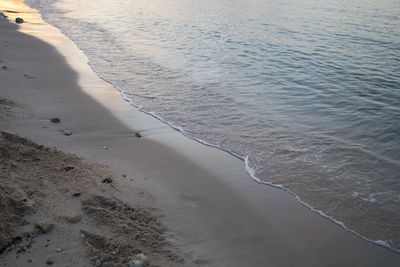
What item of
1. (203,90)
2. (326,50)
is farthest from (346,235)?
(326,50)

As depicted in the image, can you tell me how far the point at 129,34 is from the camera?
20.4 meters

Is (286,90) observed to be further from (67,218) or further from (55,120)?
(67,218)

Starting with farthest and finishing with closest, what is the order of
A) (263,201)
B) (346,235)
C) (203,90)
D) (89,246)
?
1. (203,90)
2. (263,201)
3. (346,235)
4. (89,246)

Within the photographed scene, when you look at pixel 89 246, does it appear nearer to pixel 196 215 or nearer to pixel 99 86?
pixel 196 215

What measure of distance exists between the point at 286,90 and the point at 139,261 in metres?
8.72

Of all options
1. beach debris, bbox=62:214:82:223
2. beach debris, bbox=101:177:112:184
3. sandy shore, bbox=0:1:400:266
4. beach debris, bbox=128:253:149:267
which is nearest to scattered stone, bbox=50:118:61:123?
sandy shore, bbox=0:1:400:266

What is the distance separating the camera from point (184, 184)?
677 cm

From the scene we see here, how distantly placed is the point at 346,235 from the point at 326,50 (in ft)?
41.9

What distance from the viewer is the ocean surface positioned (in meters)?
7.00

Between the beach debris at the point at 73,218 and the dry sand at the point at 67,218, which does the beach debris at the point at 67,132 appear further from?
the beach debris at the point at 73,218

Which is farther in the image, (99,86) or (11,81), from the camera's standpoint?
(99,86)

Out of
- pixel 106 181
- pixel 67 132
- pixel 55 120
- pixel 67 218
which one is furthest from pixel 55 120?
pixel 67 218

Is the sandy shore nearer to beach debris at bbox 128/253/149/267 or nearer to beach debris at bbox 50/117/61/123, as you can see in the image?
beach debris at bbox 50/117/61/123

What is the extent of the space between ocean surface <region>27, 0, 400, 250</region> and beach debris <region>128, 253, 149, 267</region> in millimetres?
2912
